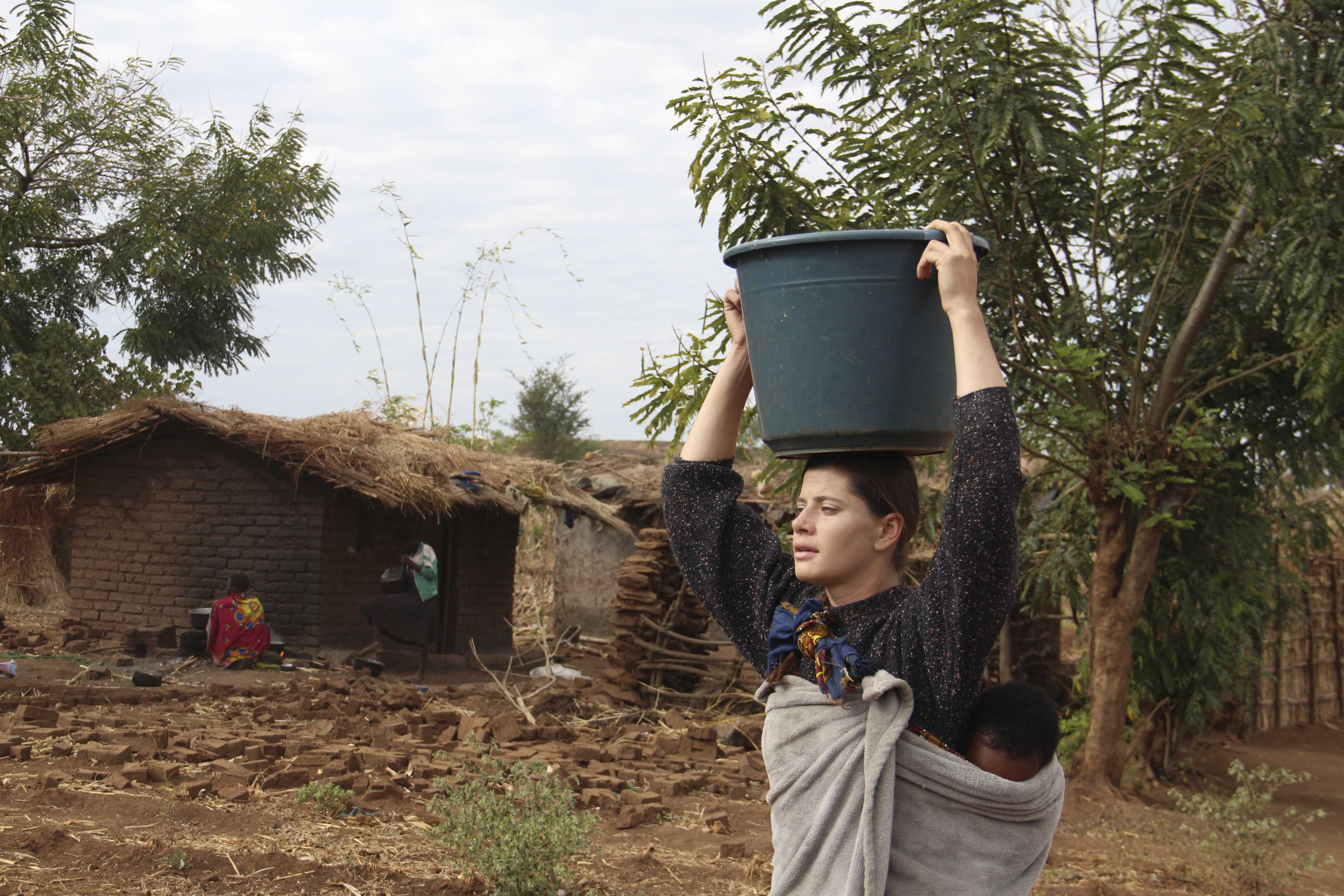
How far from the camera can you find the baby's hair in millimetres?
1505

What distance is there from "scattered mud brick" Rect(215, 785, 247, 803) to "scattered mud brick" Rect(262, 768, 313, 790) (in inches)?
7.5

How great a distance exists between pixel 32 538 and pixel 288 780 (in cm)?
1046

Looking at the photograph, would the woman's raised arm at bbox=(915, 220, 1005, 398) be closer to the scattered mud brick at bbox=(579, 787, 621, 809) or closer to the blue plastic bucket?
the blue plastic bucket

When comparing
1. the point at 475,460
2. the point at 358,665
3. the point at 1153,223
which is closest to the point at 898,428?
the point at 1153,223

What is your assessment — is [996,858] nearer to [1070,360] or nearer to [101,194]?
[1070,360]

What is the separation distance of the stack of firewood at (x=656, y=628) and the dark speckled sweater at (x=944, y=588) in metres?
7.69

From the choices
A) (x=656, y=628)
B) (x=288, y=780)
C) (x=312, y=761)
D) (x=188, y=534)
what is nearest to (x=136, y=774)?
(x=288, y=780)

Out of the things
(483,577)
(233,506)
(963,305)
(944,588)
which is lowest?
(483,577)

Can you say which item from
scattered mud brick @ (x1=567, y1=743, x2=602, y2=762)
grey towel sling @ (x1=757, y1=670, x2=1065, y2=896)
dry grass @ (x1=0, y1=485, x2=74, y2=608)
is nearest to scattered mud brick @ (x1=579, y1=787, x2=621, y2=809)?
scattered mud brick @ (x1=567, y1=743, x2=602, y2=762)

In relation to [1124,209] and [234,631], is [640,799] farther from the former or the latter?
[234,631]

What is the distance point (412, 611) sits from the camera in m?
11.0

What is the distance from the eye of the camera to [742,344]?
1.96 metres

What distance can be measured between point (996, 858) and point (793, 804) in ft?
0.97

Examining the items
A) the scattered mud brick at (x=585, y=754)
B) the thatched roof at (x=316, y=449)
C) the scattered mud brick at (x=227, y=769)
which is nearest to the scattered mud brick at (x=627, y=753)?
the scattered mud brick at (x=585, y=754)
